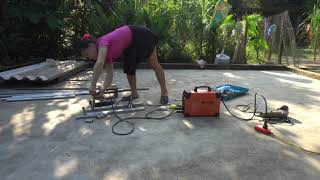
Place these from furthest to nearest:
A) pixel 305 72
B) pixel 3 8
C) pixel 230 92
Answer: pixel 3 8
pixel 305 72
pixel 230 92

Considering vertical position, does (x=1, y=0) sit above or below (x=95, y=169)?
above

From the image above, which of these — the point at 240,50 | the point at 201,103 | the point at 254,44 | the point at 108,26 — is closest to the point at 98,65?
the point at 201,103

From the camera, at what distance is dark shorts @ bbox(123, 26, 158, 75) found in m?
4.61

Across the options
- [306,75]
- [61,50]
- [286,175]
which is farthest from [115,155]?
[61,50]

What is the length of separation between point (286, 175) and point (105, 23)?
284 inches

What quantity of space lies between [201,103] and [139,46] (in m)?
1.20

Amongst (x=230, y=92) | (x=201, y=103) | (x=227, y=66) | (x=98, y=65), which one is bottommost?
(x=227, y=66)

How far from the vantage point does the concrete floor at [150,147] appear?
2.74m

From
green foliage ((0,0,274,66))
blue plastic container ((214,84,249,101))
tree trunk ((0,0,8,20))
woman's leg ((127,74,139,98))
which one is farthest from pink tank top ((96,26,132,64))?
tree trunk ((0,0,8,20))

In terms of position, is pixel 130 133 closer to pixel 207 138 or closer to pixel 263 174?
pixel 207 138

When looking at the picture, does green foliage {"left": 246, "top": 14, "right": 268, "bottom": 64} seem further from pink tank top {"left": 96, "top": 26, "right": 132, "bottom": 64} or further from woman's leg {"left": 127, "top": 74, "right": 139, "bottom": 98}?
pink tank top {"left": 96, "top": 26, "right": 132, "bottom": 64}

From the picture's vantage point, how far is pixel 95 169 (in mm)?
2773

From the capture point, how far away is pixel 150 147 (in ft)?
10.7

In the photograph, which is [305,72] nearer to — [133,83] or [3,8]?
[133,83]
